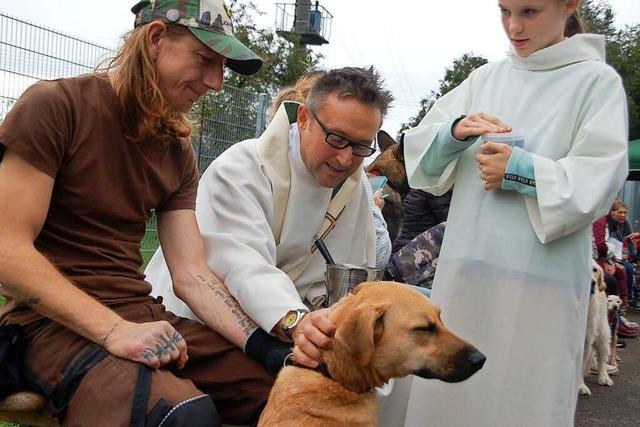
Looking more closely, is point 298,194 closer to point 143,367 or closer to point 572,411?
point 143,367

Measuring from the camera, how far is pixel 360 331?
2.51 meters

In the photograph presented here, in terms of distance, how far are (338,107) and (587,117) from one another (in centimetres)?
105

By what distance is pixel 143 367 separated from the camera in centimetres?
236

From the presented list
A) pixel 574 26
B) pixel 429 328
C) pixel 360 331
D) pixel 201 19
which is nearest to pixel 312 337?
pixel 360 331

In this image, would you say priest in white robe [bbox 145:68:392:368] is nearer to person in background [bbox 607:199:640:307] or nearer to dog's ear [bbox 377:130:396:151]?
dog's ear [bbox 377:130:396:151]

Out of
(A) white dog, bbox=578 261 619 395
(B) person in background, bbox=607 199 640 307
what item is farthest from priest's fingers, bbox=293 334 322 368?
(B) person in background, bbox=607 199 640 307

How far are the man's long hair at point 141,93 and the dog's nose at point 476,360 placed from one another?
1.46 meters

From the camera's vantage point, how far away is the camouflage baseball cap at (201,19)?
2732 mm

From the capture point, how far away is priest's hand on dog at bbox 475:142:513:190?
2.59 metres

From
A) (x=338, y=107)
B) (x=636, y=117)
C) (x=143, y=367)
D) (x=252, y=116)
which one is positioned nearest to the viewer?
(x=143, y=367)

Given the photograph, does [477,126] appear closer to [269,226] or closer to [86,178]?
[269,226]

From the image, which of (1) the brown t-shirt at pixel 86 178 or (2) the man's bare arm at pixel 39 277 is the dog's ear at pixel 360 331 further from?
(1) the brown t-shirt at pixel 86 178

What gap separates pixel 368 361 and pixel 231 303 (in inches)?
26.7

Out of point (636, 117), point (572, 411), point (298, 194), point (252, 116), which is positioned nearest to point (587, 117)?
point (572, 411)
